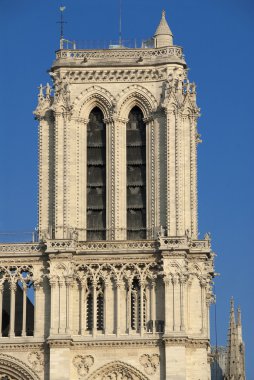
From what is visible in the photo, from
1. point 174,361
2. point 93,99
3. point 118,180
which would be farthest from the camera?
point 93,99

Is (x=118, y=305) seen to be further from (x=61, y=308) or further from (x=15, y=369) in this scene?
(x=15, y=369)

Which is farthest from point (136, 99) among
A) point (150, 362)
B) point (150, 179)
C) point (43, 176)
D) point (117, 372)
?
point (117, 372)

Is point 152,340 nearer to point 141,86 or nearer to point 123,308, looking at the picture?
point 123,308

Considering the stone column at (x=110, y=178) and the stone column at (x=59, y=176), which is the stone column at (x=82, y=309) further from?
the stone column at (x=110, y=178)

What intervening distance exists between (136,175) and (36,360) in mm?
9086

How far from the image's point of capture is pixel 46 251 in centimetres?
9356

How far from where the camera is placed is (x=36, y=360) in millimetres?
93188

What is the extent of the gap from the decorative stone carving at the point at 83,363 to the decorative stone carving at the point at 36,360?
1375mm

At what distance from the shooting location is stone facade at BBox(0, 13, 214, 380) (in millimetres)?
93000

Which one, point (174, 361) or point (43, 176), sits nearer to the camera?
point (174, 361)

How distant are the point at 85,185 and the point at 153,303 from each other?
19.8 ft

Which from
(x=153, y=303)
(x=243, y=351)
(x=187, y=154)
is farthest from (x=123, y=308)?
(x=243, y=351)

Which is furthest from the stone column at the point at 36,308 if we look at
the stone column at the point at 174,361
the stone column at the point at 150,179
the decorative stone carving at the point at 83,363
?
the stone column at the point at 174,361

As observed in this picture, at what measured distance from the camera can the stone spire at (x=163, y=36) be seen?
97312 millimetres
